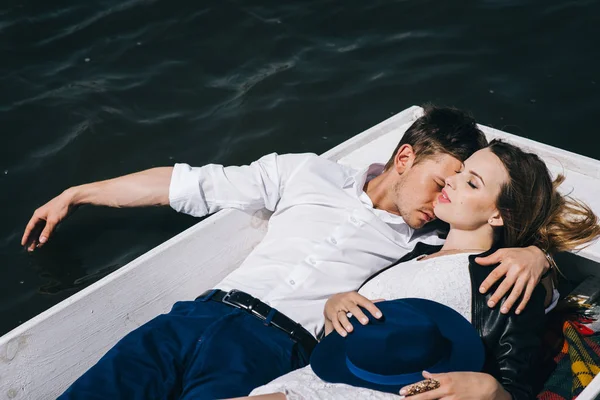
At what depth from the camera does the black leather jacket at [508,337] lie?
2.95 meters

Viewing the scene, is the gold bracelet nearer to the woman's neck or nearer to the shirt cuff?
the woman's neck

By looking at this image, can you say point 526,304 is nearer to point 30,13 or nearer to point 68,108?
point 68,108

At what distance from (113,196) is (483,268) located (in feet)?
6.48

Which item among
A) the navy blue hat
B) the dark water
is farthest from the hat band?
the dark water

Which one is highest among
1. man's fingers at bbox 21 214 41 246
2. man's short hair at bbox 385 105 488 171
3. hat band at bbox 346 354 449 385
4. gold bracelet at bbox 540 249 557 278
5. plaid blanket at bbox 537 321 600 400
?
man's short hair at bbox 385 105 488 171

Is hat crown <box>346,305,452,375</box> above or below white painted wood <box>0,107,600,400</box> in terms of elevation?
above

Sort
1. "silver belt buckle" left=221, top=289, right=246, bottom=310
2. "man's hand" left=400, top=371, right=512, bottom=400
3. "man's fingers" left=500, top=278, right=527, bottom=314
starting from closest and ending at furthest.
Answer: "man's hand" left=400, top=371, right=512, bottom=400 < "man's fingers" left=500, top=278, right=527, bottom=314 < "silver belt buckle" left=221, top=289, right=246, bottom=310

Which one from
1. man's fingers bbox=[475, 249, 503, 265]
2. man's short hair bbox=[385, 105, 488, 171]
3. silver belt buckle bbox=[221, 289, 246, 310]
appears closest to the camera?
man's fingers bbox=[475, 249, 503, 265]

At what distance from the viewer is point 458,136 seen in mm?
3793

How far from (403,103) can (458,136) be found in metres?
2.91

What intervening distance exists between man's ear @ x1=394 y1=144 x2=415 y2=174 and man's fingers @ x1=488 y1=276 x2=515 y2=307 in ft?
3.23

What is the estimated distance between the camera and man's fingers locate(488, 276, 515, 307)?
9.95ft

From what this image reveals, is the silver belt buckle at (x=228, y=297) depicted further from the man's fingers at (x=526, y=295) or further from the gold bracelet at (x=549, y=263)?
the gold bracelet at (x=549, y=263)

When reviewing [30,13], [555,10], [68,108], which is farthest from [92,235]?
[555,10]
